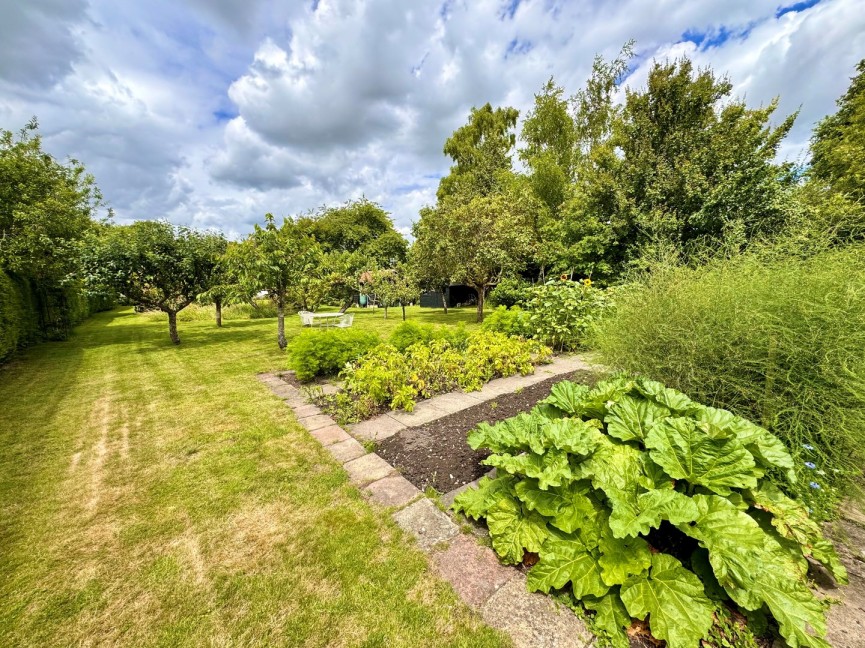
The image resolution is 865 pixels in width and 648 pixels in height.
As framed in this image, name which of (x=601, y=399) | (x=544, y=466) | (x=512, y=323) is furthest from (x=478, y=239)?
A: (x=544, y=466)

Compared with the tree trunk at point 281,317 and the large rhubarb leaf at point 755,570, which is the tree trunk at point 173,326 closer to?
the tree trunk at point 281,317

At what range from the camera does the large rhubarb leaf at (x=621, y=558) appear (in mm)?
1663

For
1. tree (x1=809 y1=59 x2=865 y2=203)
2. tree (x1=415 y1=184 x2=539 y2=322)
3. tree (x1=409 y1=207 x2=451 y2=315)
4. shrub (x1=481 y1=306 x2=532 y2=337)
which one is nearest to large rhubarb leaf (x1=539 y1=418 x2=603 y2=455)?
shrub (x1=481 y1=306 x2=532 y2=337)

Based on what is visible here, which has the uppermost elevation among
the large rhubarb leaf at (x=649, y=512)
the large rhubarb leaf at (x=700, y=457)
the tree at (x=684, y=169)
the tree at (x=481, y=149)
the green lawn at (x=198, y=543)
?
the tree at (x=481, y=149)

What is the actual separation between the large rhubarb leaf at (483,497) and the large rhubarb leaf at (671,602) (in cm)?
84

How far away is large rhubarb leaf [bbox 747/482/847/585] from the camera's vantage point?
1695mm

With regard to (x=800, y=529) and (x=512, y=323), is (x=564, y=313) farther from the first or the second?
(x=800, y=529)

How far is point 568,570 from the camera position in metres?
1.78

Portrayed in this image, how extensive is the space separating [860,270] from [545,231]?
39.3 ft

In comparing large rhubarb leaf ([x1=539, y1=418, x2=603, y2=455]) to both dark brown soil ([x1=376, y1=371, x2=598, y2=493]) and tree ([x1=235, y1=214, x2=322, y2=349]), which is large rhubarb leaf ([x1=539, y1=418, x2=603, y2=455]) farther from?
tree ([x1=235, y1=214, x2=322, y2=349])

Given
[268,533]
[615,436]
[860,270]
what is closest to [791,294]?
[860,270]

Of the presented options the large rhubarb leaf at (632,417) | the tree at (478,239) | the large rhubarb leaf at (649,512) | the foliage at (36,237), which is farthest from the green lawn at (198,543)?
the tree at (478,239)

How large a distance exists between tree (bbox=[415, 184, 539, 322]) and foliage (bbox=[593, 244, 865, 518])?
8642mm

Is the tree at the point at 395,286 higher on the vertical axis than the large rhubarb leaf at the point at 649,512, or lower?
higher
